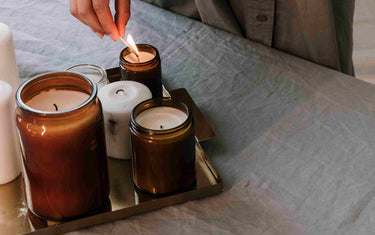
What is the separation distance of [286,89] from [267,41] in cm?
15

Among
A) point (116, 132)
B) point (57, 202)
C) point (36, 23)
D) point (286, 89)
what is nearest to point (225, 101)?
point (286, 89)

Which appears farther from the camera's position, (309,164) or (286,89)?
(286,89)

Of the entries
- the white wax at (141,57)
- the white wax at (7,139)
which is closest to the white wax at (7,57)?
the white wax at (7,139)

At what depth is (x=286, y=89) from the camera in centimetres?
75

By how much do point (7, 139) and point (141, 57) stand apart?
0.23 m

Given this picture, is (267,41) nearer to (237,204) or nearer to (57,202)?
(237,204)

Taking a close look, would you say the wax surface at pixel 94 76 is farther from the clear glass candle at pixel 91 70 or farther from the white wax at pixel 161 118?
the white wax at pixel 161 118

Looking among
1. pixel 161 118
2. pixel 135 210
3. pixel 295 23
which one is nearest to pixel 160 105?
pixel 161 118

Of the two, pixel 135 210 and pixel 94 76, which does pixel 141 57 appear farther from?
pixel 135 210

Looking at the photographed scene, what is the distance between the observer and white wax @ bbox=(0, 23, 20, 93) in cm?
58

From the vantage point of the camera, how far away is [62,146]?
18.8 inches

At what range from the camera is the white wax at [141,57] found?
2.25 ft

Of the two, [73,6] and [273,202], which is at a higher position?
[73,6]

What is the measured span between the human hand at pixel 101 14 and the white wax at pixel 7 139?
18cm
